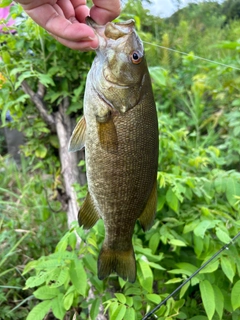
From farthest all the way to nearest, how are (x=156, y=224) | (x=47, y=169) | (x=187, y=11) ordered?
(x=187, y=11), (x=47, y=169), (x=156, y=224)

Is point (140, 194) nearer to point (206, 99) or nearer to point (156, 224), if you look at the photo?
point (156, 224)

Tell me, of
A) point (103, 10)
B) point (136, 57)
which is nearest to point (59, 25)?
point (103, 10)

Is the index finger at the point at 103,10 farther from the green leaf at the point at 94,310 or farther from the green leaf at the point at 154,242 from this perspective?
the green leaf at the point at 94,310

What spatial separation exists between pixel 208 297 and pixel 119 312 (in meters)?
0.35

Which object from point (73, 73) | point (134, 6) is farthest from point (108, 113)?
point (134, 6)

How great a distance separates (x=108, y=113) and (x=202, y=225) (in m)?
0.69

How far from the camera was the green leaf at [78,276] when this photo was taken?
146cm

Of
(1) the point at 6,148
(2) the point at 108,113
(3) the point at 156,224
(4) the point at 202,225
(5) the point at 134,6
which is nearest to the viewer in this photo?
(2) the point at 108,113

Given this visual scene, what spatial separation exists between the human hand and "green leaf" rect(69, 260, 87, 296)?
820mm

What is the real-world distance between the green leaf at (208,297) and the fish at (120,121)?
47cm

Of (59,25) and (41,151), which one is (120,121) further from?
(41,151)

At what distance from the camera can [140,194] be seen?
52.1 inches

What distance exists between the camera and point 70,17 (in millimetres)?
1522

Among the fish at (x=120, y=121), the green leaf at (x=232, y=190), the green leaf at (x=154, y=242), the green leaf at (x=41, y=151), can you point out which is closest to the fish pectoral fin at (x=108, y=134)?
the fish at (x=120, y=121)
